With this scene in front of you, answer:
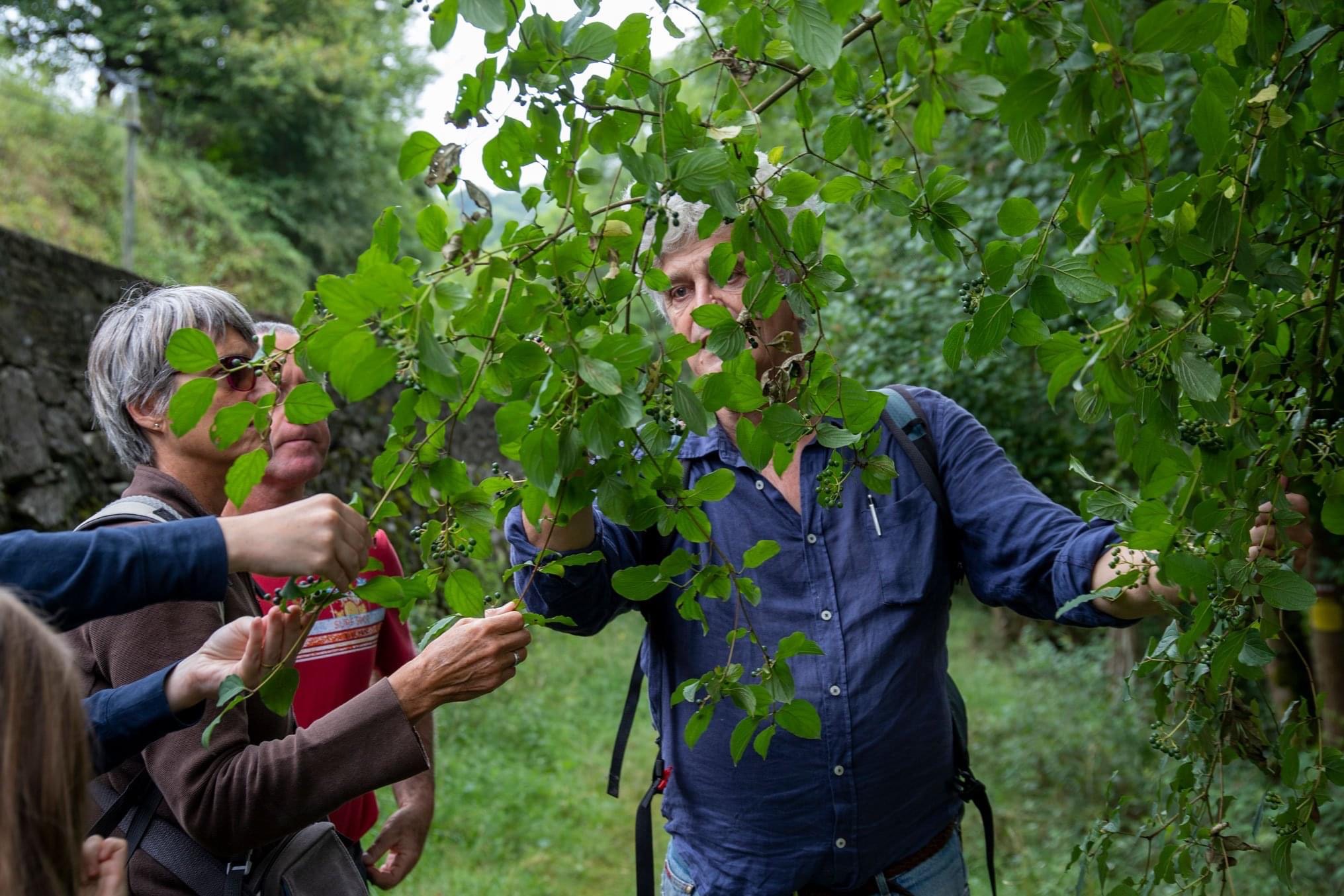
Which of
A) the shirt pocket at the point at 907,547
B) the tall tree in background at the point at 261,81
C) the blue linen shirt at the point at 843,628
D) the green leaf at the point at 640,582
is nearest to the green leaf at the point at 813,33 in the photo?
the green leaf at the point at 640,582

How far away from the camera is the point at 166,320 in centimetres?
205

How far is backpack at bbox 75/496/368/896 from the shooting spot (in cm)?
173

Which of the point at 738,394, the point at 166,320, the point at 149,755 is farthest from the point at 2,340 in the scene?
the point at 738,394

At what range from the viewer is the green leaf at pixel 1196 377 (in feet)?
4.00

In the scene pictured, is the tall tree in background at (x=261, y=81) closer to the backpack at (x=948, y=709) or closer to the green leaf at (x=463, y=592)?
the backpack at (x=948, y=709)

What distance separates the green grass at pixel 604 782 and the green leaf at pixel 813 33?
3.17 metres

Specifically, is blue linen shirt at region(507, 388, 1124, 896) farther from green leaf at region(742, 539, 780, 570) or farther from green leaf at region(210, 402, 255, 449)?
green leaf at region(210, 402, 255, 449)

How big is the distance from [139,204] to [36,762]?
12.3 meters

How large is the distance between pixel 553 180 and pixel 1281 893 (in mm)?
4472

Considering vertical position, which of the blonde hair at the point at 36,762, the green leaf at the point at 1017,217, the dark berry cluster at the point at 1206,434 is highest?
the green leaf at the point at 1017,217

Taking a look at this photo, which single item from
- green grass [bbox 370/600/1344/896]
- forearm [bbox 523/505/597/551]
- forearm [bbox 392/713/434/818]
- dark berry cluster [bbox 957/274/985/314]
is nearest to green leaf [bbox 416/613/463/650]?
forearm [bbox 523/505/597/551]

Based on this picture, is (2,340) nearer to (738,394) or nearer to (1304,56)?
(738,394)

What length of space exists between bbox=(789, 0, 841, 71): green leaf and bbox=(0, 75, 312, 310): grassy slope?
32.3ft

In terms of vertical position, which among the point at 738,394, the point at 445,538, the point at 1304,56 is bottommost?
the point at 445,538
